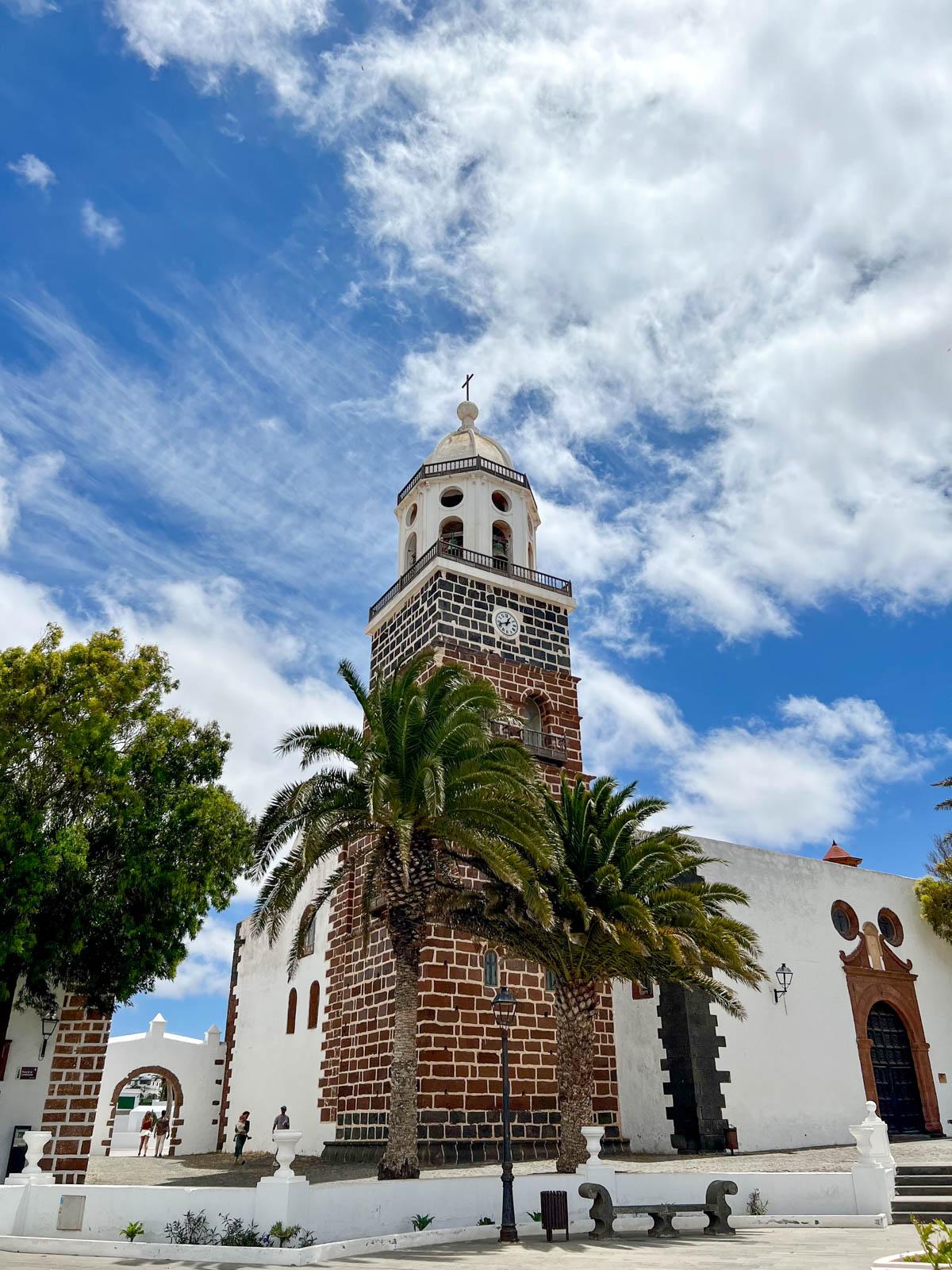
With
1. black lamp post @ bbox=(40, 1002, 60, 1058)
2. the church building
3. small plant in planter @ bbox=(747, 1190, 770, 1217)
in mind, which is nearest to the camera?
small plant in planter @ bbox=(747, 1190, 770, 1217)

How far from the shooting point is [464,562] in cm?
2183

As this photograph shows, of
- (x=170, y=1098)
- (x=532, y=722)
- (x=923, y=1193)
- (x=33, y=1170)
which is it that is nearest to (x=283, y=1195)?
(x=33, y=1170)

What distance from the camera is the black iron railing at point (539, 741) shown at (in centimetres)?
2069

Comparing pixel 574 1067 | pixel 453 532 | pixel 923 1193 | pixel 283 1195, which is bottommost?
Result: pixel 923 1193

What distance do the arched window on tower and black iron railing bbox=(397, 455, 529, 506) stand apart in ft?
18.6

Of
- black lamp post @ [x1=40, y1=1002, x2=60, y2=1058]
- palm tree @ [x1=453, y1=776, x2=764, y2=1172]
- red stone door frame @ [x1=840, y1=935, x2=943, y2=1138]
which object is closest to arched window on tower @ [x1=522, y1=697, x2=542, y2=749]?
palm tree @ [x1=453, y1=776, x2=764, y2=1172]

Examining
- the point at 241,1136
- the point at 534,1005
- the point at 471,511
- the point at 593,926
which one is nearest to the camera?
the point at 593,926

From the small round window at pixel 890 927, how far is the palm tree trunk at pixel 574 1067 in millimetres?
12653

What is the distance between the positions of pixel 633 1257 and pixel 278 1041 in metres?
15.0

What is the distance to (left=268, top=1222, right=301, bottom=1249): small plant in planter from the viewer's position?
1049cm

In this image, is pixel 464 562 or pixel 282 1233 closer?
pixel 282 1233

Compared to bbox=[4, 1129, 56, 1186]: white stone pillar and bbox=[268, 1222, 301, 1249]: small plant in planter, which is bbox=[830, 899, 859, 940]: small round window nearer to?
bbox=[268, 1222, 301, 1249]: small plant in planter

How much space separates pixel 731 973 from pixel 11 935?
10.9m

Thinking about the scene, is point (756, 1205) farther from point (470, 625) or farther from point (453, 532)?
point (453, 532)
